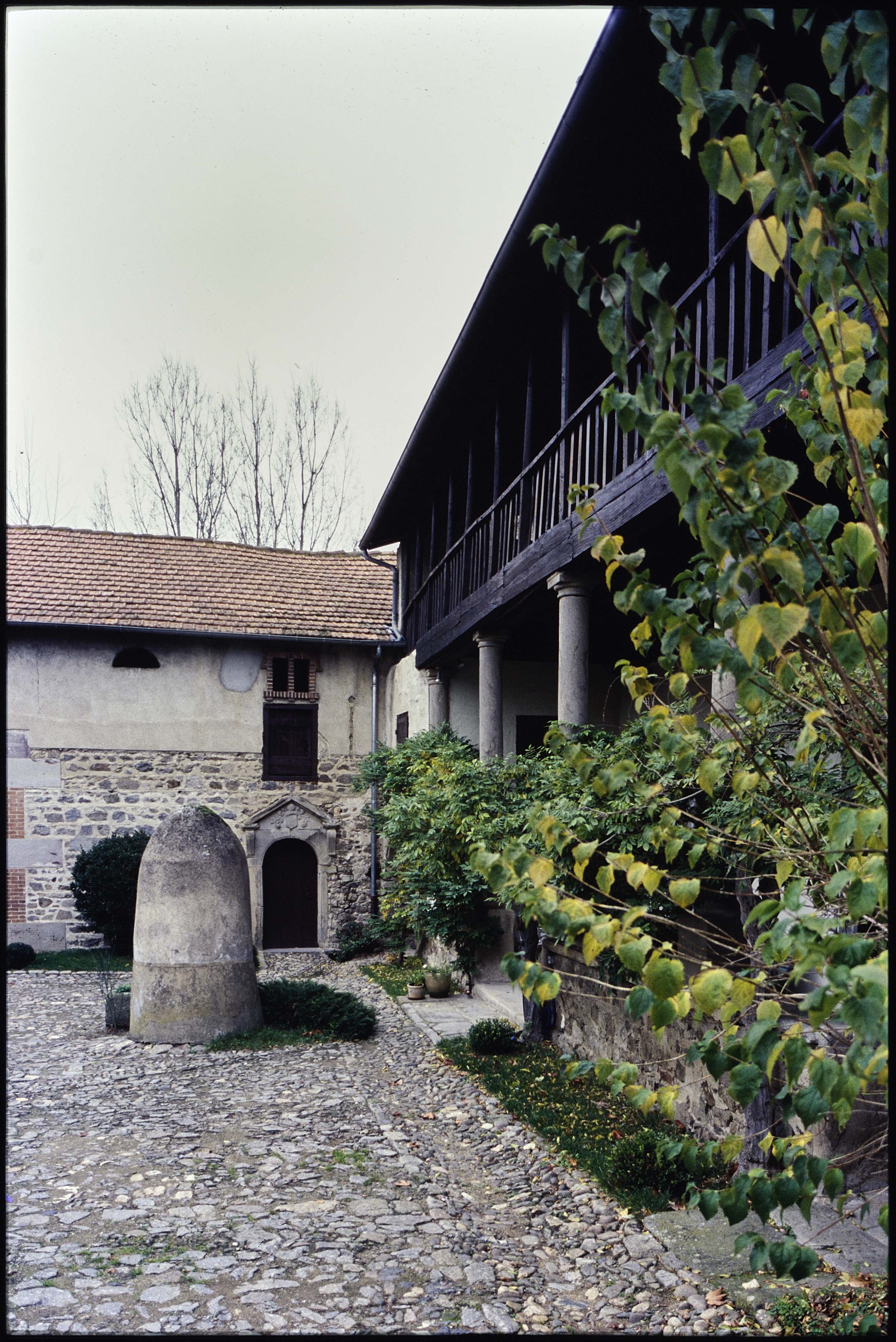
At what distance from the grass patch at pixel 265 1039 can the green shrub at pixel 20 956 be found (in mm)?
5784

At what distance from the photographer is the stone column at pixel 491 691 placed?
33.5ft

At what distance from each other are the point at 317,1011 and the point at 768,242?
28.8 feet

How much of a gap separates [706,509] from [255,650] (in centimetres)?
1483

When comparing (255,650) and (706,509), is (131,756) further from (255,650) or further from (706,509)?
(706,509)

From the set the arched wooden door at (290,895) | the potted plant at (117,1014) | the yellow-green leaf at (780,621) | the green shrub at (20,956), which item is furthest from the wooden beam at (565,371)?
the green shrub at (20,956)

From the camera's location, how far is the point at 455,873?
31.9ft

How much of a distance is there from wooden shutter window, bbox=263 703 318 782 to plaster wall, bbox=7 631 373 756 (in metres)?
0.15

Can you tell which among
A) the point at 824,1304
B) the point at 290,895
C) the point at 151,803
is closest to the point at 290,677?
the point at 151,803

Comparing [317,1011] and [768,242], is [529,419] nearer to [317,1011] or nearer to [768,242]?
[317,1011]

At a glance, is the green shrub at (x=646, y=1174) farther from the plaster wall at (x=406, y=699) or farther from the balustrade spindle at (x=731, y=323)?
the plaster wall at (x=406, y=699)

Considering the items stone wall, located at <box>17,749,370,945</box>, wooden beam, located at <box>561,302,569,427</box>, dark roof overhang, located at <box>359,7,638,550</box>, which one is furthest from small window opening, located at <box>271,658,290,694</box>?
wooden beam, located at <box>561,302,569,427</box>

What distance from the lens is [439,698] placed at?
43.5 feet

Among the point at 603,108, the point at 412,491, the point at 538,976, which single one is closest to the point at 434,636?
the point at 412,491

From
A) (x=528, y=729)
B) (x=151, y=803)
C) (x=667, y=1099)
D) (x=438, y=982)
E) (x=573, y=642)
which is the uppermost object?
(x=573, y=642)
